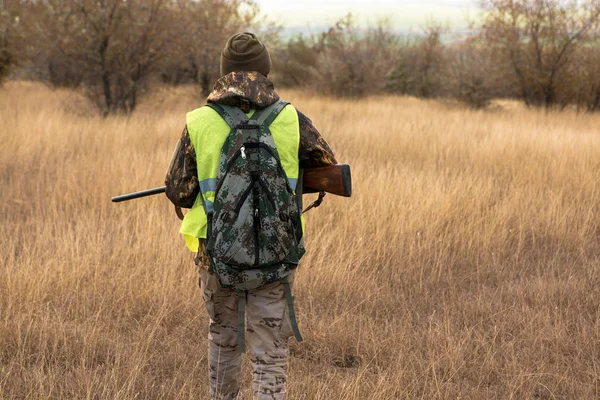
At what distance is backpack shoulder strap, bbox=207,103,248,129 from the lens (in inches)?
86.9

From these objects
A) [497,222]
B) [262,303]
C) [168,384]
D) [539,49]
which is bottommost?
[168,384]

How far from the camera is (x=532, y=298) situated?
4098 mm

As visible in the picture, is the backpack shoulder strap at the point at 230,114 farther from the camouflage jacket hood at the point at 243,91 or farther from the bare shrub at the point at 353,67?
the bare shrub at the point at 353,67

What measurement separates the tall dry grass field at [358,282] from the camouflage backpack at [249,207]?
0.94 meters

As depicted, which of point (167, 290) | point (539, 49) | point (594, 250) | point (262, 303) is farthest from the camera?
point (539, 49)

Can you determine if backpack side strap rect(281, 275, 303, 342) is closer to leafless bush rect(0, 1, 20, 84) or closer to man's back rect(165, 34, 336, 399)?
man's back rect(165, 34, 336, 399)

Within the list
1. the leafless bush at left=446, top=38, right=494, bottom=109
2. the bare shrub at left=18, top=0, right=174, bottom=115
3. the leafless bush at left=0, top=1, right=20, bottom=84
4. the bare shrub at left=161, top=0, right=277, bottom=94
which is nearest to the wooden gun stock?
the bare shrub at left=18, top=0, right=174, bottom=115

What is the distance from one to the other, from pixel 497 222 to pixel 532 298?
142cm

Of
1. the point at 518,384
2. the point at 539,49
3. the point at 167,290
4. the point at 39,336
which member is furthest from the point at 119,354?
the point at 539,49

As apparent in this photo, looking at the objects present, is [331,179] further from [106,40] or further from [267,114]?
[106,40]

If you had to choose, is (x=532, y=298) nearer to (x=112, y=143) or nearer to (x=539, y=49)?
(x=112, y=143)

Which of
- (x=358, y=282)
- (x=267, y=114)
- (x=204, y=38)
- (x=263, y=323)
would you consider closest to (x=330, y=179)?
(x=267, y=114)

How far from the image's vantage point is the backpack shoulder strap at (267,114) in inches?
87.5

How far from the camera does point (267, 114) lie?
7.36 ft
